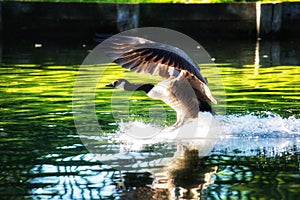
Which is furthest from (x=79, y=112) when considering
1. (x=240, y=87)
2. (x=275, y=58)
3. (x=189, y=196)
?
(x=275, y=58)

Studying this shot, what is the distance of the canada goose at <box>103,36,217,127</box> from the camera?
751 cm

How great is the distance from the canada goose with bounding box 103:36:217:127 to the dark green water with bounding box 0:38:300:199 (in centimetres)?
45

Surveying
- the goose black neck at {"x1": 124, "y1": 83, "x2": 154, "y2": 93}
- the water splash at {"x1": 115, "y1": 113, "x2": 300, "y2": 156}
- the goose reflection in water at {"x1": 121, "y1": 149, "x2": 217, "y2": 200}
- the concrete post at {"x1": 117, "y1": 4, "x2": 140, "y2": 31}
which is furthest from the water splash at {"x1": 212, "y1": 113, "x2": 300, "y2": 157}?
the concrete post at {"x1": 117, "y1": 4, "x2": 140, "y2": 31}

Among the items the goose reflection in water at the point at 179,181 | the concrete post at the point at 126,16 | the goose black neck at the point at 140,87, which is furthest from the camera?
the concrete post at the point at 126,16

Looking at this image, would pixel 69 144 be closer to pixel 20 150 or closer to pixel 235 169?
pixel 20 150

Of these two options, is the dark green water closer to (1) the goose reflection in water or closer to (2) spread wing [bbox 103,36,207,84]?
(1) the goose reflection in water

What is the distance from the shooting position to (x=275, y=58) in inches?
624

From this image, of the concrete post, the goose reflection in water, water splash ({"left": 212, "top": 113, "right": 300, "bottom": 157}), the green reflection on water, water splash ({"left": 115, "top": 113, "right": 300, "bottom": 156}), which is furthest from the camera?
the concrete post

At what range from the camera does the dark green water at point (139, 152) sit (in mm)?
5758

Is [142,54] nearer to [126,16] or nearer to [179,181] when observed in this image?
[179,181]

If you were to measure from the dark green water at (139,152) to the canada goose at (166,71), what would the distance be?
0.45m

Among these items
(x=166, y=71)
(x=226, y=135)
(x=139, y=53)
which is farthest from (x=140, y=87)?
(x=226, y=135)

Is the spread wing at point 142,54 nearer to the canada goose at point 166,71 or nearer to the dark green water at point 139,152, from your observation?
Answer: the canada goose at point 166,71

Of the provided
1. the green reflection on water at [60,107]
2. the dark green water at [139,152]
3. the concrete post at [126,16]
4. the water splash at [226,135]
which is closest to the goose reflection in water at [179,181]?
the dark green water at [139,152]
